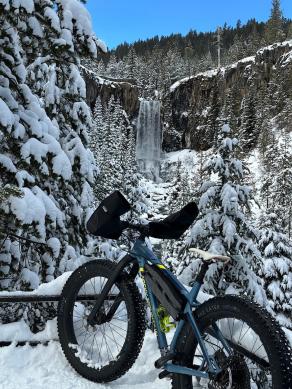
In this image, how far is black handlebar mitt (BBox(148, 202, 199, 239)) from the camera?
3566mm

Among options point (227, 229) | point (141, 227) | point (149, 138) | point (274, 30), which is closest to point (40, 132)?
point (141, 227)

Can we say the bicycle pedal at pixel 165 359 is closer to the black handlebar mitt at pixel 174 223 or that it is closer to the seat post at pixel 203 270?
the seat post at pixel 203 270

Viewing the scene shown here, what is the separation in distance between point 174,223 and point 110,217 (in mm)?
552

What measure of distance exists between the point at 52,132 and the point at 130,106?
77.3m

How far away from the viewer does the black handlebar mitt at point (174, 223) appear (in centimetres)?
357

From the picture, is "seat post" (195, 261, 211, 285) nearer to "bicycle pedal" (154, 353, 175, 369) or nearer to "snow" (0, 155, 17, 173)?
"bicycle pedal" (154, 353, 175, 369)

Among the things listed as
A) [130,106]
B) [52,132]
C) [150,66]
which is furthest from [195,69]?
[52,132]

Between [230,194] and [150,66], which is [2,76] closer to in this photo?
[230,194]

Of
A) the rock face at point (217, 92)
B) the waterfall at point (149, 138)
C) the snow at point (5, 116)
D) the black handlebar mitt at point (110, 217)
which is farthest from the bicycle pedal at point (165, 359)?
the rock face at point (217, 92)

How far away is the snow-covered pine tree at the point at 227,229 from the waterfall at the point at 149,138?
65291 millimetres

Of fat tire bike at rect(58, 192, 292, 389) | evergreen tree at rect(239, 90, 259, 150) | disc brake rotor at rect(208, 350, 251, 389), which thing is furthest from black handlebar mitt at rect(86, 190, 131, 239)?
evergreen tree at rect(239, 90, 259, 150)

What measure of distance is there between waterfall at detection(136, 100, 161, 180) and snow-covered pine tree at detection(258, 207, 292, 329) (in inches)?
2426

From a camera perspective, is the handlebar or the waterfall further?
the waterfall

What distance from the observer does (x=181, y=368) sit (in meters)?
3.01
